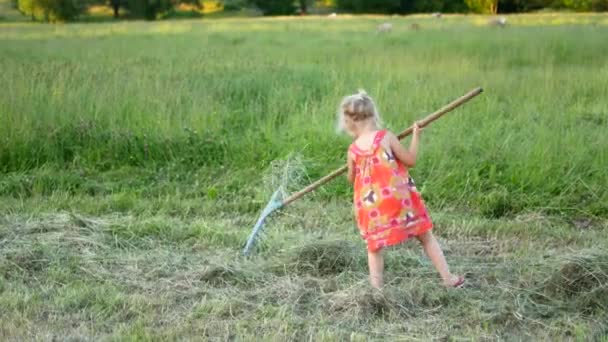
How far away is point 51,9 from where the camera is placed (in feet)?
111

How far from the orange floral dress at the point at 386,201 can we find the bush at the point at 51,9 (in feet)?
99.6

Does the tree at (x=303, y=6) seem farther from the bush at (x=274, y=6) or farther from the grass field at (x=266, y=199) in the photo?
the grass field at (x=266, y=199)

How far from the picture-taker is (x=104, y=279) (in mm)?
5117

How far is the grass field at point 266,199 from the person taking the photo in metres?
4.48

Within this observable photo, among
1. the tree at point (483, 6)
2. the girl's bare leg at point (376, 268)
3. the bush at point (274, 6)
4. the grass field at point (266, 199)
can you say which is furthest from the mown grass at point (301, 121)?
the bush at point (274, 6)

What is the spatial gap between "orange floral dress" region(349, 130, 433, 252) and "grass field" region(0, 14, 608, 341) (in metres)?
0.32

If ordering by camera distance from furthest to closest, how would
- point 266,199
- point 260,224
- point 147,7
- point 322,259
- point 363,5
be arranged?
point 363,5 → point 147,7 → point 266,199 → point 260,224 → point 322,259

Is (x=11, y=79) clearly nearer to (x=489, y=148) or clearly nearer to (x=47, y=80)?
(x=47, y=80)

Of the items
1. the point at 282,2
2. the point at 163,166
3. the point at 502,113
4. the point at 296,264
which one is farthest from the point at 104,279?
the point at 282,2

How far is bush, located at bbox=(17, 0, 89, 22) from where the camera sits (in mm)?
32812

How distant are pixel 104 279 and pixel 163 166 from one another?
3.00 m

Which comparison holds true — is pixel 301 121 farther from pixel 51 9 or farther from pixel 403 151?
pixel 51 9

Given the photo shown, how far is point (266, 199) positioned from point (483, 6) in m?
44.5

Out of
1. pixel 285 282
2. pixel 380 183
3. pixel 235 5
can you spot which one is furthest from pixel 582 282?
pixel 235 5
